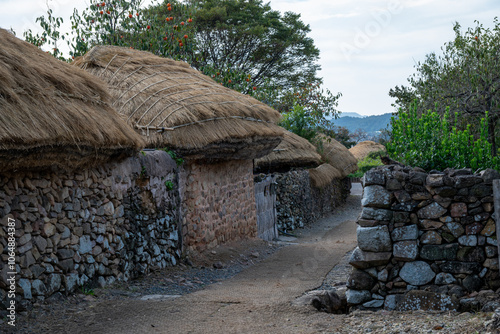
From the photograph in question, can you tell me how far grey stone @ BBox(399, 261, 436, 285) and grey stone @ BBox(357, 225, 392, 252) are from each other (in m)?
0.27

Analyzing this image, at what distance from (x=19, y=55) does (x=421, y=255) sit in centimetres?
502

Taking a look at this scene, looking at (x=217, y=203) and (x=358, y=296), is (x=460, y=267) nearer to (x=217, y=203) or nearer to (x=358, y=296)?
(x=358, y=296)

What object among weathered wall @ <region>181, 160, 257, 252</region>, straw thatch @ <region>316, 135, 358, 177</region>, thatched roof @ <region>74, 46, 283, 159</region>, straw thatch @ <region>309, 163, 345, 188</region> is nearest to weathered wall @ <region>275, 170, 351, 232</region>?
straw thatch @ <region>309, 163, 345, 188</region>

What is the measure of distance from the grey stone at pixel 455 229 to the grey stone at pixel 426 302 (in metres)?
0.64

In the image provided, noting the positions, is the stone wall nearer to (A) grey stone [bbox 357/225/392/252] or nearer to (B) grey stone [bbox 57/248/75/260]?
(A) grey stone [bbox 357/225/392/252]

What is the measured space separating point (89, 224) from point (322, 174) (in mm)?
13883

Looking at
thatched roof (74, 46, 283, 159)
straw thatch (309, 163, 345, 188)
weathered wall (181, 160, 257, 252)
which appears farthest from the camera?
straw thatch (309, 163, 345, 188)

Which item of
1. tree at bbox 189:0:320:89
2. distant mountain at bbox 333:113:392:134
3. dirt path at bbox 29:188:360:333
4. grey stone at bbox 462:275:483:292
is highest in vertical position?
distant mountain at bbox 333:113:392:134

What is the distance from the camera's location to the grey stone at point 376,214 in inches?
219

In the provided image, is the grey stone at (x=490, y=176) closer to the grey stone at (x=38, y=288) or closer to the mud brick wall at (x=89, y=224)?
the mud brick wall at (x=89, y=224)

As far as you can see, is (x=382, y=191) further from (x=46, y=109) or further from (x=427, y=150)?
(x=46, y=109)

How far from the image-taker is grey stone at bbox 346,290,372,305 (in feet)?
18.2

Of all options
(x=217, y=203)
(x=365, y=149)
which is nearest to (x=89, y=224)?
(x=217, y=203)

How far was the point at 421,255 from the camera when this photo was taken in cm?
543
